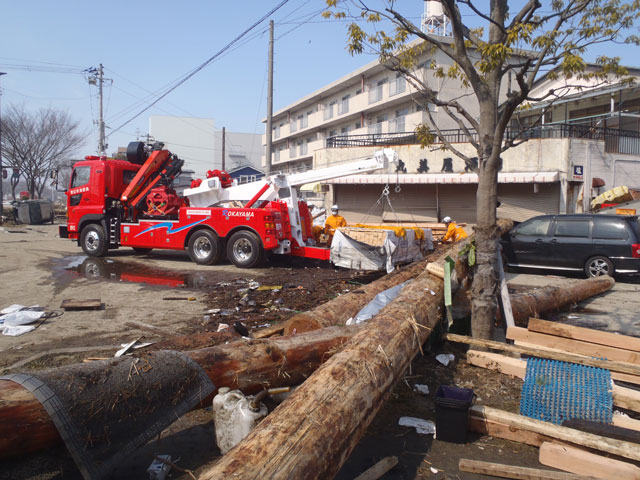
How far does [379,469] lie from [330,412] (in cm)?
59

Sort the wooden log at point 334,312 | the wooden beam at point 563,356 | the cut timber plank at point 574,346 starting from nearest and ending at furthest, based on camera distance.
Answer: the wooden beam at point 563,356
the cut timber plank at point 574,346
the wooden log at point 334,312

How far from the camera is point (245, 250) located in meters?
11.3

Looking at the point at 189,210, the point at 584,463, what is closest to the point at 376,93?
the point at 189,210

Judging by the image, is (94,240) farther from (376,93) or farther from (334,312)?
(376,93)

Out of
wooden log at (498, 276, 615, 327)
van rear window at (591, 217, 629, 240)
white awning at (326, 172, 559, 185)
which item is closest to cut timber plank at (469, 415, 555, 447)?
wooden log at (498, 276, 615, 327)

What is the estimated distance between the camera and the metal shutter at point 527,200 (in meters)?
19.2

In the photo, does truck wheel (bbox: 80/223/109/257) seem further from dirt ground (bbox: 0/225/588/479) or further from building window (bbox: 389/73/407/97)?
building window (bbox: 389/73/407/97)

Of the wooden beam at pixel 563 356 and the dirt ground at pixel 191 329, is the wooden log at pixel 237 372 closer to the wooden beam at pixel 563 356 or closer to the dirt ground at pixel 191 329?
the dirt ground at pixel 191 329

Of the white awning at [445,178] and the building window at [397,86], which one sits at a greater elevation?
the building window at [397,86]

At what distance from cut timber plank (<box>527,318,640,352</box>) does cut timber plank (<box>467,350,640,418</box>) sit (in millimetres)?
849

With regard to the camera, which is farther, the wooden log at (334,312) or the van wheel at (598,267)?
the van wheel at (598,267)

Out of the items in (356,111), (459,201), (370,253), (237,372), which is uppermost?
(356,111)

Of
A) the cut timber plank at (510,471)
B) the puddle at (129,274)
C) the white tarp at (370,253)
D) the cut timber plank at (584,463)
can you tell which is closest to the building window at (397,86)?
the white tarp at (370,253)

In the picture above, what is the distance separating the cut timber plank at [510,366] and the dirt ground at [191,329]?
0.27 feet
